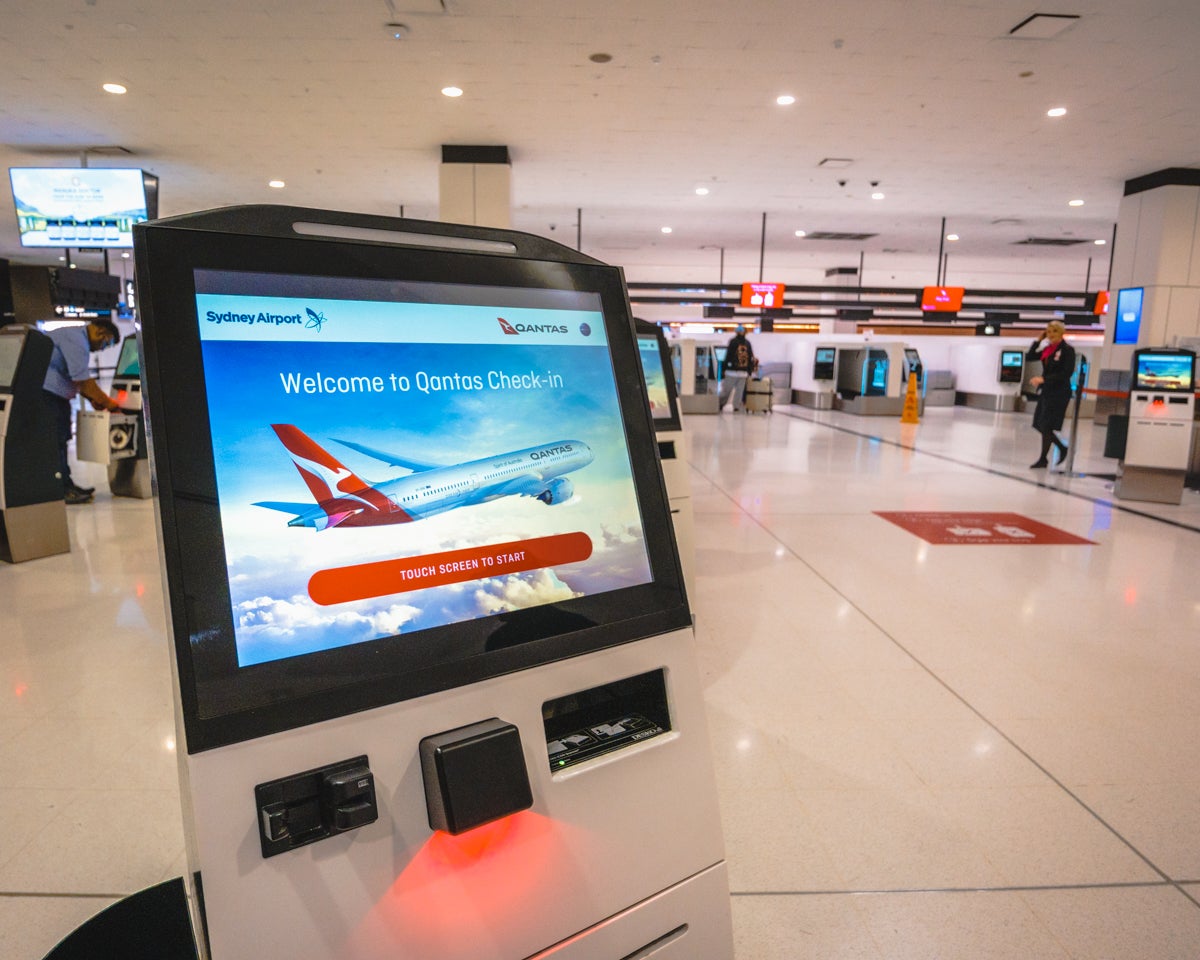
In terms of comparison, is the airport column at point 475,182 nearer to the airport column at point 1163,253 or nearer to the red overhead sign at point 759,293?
the airport column at point 1163,253

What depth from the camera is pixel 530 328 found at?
0.99 meters

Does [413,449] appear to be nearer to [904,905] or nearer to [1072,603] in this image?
[904,905]

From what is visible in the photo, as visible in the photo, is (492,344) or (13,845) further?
(13,845)

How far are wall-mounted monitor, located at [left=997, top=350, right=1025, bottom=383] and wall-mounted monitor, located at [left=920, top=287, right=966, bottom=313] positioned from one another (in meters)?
1.43

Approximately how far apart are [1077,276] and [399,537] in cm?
2197

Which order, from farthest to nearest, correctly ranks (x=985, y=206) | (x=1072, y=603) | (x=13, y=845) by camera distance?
(x=985, y=206) → (x=1072, y=603) → (x=13, y=845)

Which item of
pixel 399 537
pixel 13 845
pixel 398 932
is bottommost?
pixel 13 845

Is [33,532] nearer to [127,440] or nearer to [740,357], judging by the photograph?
[127,440]

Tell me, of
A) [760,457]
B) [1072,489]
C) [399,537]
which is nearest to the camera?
[399,537]

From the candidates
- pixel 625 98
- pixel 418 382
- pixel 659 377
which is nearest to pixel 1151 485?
pixel 659 377

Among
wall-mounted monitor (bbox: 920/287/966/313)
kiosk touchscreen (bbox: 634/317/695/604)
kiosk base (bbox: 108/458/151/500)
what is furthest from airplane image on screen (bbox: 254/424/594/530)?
wall-mounted monitor (bbox: 920/287/966/313)

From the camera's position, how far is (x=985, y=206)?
11.2 metres

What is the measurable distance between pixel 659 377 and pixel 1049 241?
48.5 feet

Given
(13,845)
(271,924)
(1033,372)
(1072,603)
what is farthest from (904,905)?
(1033,372)
